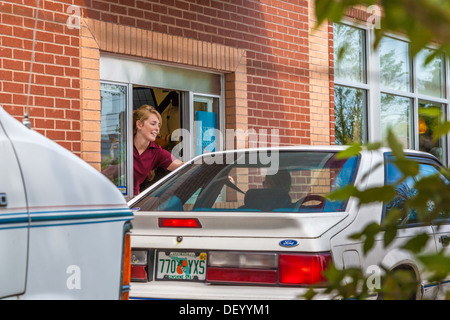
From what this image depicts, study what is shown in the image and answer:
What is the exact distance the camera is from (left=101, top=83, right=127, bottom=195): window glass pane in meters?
7.46

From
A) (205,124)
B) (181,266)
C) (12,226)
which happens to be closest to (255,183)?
(181,266)

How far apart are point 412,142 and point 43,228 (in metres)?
11.1

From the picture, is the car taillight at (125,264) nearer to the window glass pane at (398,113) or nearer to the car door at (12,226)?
the car door at (12,226)

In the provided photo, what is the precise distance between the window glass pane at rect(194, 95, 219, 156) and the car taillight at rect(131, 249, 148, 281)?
440cm

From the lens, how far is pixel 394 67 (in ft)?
40.8

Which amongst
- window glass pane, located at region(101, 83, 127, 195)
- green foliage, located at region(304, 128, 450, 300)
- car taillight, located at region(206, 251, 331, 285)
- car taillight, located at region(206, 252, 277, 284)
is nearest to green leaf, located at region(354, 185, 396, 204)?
green foliage, located at region(304, 128, 450, 300)

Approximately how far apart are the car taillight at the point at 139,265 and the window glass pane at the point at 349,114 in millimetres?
6998

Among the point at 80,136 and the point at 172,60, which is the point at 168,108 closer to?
the point at 172,60

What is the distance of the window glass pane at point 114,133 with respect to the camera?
746 cm

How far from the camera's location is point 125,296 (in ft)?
9.54

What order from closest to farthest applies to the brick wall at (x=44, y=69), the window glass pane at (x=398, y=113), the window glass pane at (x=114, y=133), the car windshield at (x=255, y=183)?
the car windshield at (x=255, y=183), the brick wall at (x=44, y=69), the window glass pane at (x=114, y=133), the window glass pane at (x=398, y=113)

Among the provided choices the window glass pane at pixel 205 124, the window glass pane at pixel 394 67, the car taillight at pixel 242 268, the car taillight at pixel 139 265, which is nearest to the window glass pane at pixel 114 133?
the window glass pane at pixel 205 124

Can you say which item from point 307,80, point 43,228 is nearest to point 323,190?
point 43,228

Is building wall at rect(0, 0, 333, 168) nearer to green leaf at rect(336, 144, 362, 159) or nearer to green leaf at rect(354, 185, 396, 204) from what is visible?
green leaf at rect(336, 144, 362, 159)
